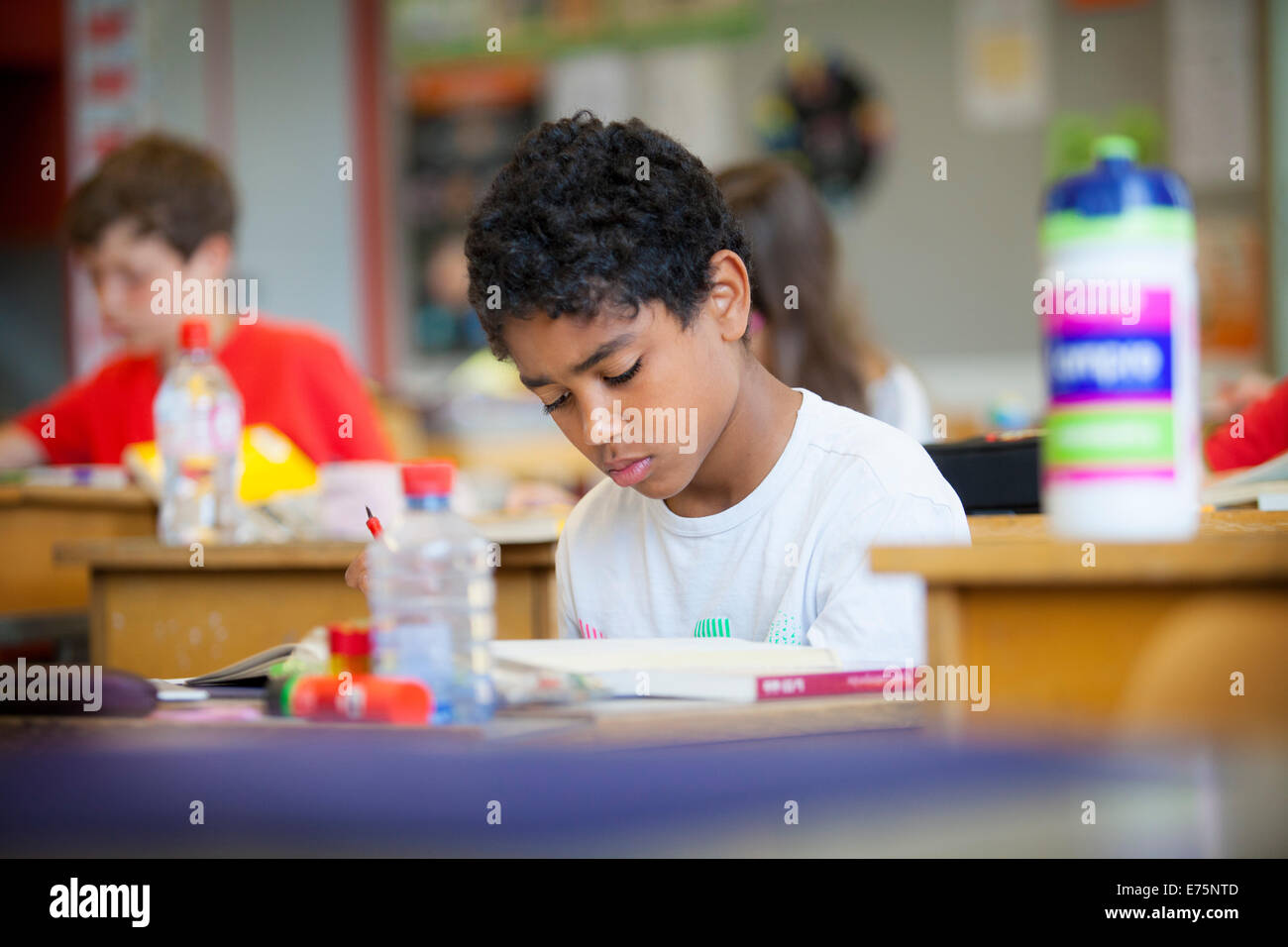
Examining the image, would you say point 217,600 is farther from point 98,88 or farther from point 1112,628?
point 98,88

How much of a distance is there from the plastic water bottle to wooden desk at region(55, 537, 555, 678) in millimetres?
1066

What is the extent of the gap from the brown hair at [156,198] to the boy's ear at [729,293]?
1591 millimetres

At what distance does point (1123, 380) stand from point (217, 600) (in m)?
1.39

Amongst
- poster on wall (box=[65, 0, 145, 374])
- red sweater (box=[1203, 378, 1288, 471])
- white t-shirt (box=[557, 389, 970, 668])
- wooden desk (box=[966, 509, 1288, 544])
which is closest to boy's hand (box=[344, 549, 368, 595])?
white t-shirt (box=[557, 389, 970, 668])

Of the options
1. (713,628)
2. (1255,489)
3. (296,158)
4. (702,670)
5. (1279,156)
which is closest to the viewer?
(702,670)

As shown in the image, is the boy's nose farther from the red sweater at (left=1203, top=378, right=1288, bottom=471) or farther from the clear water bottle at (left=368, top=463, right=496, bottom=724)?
the red sweater at (left=1203, top=378, right=1288, bottom=471)

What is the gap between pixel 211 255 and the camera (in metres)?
2.60

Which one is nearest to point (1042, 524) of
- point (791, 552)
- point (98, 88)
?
point (791, 552)

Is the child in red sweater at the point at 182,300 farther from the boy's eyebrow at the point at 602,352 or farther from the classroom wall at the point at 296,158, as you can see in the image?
the classroom wall at the point at 296,158

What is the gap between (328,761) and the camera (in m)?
0.49

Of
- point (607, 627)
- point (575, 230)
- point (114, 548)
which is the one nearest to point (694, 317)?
point (575, 230)

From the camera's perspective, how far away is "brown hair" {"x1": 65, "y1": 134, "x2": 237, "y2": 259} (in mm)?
2502

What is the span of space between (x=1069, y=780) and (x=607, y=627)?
876 mm

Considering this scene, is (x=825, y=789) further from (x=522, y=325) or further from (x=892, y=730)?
(x=522, y=325)
